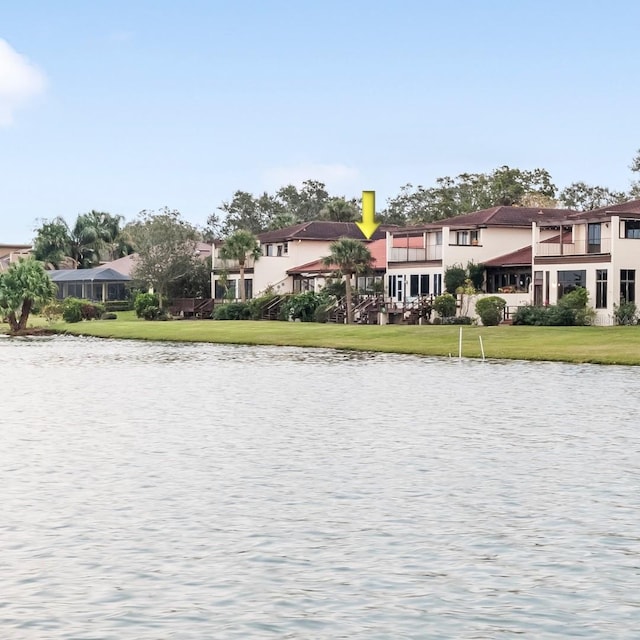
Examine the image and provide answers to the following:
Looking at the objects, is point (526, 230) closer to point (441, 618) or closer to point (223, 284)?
point (223, 284)

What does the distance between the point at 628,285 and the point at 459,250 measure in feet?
51.0

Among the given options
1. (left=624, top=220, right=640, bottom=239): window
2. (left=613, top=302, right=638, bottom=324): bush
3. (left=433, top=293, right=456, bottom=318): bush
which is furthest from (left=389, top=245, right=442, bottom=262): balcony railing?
(left=613, top=302, right=638, bottom=324): bush

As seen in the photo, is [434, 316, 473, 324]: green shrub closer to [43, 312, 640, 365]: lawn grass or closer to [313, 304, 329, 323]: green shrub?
[43, 312, 640, 365]: lawn grass

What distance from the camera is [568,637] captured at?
10.9 m

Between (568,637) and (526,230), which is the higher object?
(526,230)

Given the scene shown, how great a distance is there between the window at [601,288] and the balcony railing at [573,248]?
1.32m

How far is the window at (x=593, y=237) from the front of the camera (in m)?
75.1

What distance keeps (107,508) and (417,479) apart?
15.9 feet

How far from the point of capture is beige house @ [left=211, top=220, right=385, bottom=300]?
Result: 103688mm

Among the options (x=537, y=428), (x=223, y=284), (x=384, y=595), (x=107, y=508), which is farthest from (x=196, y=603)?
(x=223, y=284)

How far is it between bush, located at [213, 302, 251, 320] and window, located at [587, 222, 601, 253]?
2961 centimetres

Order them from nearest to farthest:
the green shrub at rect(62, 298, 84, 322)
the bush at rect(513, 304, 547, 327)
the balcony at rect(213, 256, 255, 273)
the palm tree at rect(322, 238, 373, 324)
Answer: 1. the bush at rect(513, 304, 547, 327)
2. the palm tree at rect(322, 238, 373, 324)
3. the green shrub at rect(62, 298, 84, 322)
4. the balcony at rect(213, 256, 255, 273)

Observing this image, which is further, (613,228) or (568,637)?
(613,228)

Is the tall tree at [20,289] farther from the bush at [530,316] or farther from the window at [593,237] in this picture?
the window at [593,237]
